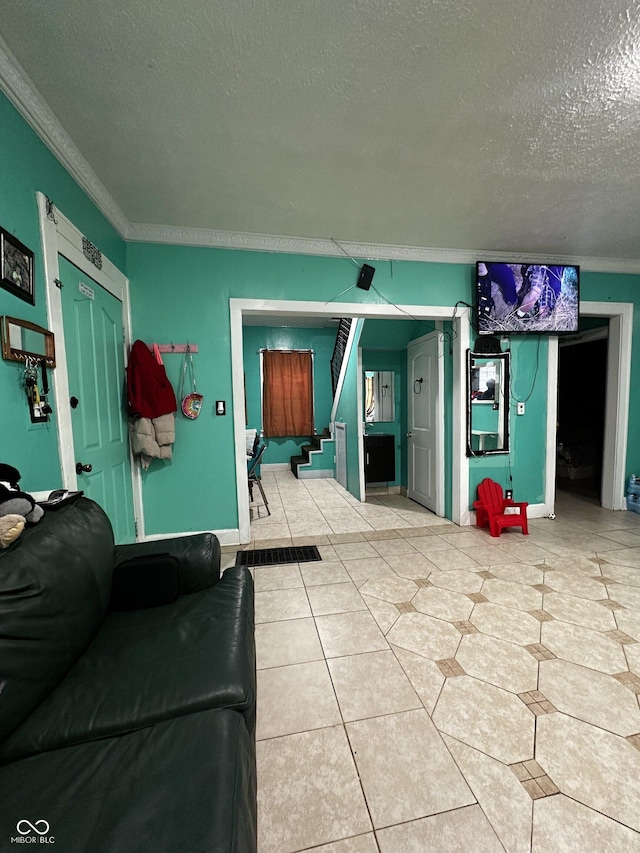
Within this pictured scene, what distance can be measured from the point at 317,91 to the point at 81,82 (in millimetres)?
1101

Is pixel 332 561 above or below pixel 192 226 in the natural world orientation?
below

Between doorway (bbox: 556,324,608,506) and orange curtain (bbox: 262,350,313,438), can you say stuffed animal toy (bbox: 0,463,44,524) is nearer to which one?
orange curtain (bbox: 262,350,313,438)

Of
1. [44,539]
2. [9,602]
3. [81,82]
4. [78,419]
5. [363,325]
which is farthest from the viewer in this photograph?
[363,325]

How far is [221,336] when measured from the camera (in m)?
3.11

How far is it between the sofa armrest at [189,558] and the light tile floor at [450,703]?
549 millimetres

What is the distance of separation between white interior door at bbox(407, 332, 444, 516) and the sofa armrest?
291cm

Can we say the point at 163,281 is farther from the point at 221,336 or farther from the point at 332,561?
the point at 332,561

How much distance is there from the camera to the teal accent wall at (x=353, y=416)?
4.57m

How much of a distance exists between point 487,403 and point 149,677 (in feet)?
11.8

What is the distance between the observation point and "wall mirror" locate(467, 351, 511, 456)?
357cm

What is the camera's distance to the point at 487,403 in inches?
143

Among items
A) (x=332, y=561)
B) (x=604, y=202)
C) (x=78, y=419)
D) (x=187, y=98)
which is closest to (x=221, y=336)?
(x=78, y=419)

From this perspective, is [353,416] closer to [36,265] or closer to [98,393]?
[98,393]

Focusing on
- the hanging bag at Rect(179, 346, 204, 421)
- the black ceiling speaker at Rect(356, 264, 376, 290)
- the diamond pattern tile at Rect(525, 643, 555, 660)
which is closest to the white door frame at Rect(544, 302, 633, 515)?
the black ceiling speaker at Rect(356, 264, 376, 290)
